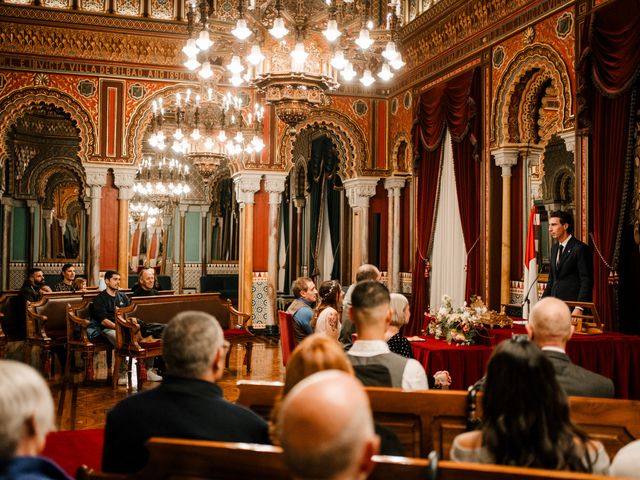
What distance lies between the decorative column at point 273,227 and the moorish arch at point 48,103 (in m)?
3.17

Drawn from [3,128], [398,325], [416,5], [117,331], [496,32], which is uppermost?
[416,5]

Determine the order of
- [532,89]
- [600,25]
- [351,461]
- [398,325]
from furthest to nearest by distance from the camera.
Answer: [532,89], [600,25], [398,325], [351,461]

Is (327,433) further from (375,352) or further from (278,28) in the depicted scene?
(278,28)

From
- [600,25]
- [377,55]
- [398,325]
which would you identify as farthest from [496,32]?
[398,325]

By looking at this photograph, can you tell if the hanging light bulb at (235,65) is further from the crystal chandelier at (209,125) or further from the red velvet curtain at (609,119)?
the red velvet curtain at (609,119)

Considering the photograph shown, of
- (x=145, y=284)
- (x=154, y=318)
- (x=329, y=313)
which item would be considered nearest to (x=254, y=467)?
(x=329, y=313)

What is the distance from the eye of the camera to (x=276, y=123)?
1266 cm

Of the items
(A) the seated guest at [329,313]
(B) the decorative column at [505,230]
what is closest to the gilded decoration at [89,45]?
(B) the decorative column at [505,230]

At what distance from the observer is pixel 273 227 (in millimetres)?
12742

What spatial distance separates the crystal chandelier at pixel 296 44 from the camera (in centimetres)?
539

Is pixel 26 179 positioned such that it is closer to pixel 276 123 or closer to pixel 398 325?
pixel 276 123

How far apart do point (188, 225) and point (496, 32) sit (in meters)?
13.5

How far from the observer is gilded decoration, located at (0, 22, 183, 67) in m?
11.3

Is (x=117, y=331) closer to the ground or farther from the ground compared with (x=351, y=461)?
closer to the ground
